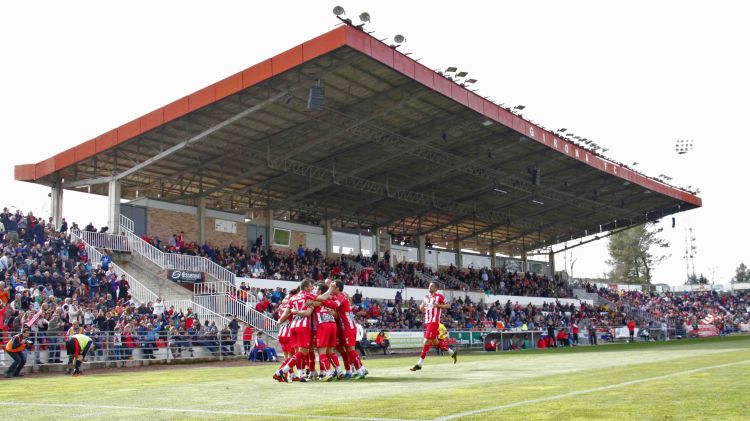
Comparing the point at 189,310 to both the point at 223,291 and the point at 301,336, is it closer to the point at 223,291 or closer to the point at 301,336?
the point at 223,291

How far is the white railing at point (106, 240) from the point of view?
33.2 meters

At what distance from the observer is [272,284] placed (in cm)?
3656

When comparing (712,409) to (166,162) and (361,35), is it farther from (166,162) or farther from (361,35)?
(166,162)

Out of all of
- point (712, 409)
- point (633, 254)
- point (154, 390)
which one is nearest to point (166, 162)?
point (154, 390)

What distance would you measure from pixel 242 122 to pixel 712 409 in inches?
1110

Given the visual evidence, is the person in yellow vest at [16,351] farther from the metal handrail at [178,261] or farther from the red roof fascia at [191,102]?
the metal handrail at [178,261]

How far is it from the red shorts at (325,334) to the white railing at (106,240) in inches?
890

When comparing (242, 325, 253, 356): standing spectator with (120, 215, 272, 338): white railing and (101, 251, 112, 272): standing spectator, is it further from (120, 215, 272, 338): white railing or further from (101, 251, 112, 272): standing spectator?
(101, 251, 112, 272): standing spectator

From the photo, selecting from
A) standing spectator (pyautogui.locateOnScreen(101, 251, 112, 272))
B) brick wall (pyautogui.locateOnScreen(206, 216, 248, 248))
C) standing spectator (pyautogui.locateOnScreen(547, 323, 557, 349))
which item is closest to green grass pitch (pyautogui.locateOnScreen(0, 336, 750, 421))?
standing spectator (pyautogui.locateOnScreen(101, 251, 112, 272))

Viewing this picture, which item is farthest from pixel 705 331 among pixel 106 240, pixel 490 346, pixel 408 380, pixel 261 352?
pixel 408 380

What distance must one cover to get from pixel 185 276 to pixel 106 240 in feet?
13.2

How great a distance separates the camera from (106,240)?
34.0 metres

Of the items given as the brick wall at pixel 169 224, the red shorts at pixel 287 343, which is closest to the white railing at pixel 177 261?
the brick wall at pixel 169 224

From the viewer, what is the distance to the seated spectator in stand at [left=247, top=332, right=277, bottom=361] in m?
27.0
